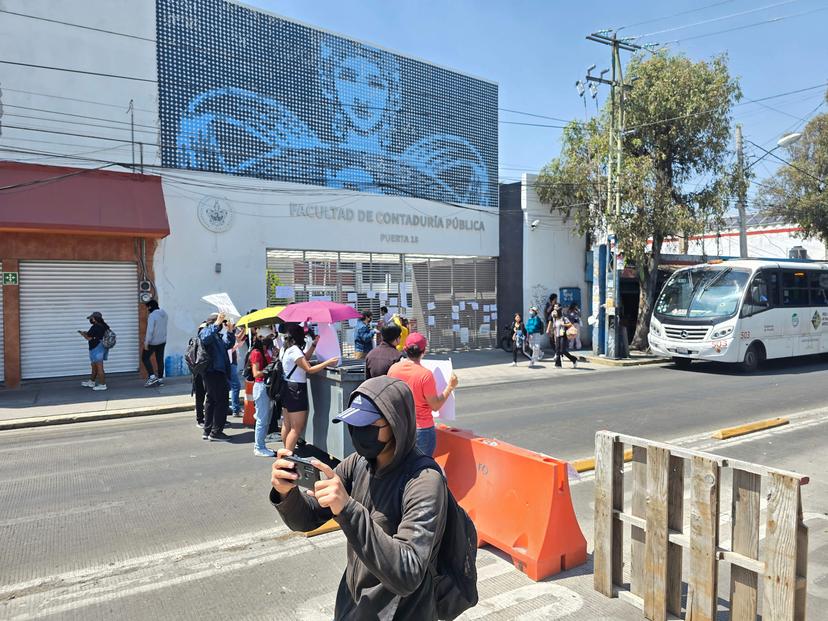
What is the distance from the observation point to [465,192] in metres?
21.3

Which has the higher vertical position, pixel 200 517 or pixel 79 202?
pixel 79 202

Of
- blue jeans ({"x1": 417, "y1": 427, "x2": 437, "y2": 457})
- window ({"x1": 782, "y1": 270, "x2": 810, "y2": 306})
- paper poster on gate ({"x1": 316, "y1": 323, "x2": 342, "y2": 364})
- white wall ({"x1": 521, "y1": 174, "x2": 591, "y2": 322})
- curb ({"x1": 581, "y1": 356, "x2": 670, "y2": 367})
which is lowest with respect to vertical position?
curb ({"x1": 581, "y1": 356, "x2": 670, "y2": 367})

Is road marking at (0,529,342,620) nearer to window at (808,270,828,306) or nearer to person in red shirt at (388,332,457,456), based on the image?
person in red shirt at (388,332,457,456)

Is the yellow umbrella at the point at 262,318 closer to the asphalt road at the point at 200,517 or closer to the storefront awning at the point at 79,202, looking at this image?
the asphalt road at the point at 200,517

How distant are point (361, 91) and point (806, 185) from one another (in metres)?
21.8

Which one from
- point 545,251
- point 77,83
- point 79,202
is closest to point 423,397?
point 79,202

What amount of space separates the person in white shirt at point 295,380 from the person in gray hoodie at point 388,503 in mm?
4899

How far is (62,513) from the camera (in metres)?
5.92

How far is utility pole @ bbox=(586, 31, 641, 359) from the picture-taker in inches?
722

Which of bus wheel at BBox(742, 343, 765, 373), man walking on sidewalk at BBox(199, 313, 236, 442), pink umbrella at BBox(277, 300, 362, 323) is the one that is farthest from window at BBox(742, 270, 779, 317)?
man walking on sidewalk at BBox(199, 313, 236, 442)

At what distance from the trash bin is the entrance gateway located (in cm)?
949

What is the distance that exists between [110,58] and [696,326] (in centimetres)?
1649

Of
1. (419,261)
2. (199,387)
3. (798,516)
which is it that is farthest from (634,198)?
(798,516)

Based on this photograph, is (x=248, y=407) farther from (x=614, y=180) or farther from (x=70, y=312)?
(x=614, y=180)
